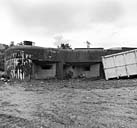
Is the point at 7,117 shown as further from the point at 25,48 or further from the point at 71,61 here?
the point at 71,61

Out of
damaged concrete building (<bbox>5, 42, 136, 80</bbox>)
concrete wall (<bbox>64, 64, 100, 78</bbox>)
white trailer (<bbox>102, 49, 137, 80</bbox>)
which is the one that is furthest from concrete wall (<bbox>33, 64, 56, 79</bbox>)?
white trailer (<bbox>102, 49, 137, 80</bbox>)

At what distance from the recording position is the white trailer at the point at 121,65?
A: 1084 cm

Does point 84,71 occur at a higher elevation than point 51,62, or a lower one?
lower

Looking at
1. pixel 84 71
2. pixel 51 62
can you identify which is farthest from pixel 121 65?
pixel 51 62

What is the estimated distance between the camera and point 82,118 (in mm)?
3646

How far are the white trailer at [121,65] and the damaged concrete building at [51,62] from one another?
1.43m

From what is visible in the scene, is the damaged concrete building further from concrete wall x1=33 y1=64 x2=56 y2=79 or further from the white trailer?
the white trailer

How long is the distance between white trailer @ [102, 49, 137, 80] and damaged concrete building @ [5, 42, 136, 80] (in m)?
1.43

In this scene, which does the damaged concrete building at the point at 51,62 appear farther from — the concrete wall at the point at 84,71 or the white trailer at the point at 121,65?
the white trailer at the point at 121,65

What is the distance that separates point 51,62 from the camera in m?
12.3

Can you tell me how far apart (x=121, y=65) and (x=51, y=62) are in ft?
17.0

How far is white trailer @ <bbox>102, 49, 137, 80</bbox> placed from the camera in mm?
10836

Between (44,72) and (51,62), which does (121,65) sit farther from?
(44,72)

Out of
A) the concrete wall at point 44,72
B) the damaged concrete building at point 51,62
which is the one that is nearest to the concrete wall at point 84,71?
the damaged concrete building at point 51,62
